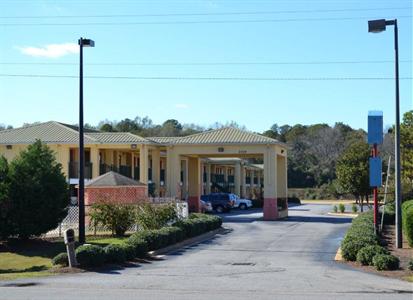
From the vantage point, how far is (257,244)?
25234 millimetres

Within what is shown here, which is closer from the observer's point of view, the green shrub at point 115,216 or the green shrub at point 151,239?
the green shrub at point 151,239

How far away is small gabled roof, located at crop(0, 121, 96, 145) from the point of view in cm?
4494

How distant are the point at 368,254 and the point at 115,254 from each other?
7.01 metres

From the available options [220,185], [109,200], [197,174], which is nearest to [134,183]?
[109,200]

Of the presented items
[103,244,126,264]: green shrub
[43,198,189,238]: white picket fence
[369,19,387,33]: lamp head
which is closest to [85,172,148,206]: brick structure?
[43,198,189,238]: white picket fence

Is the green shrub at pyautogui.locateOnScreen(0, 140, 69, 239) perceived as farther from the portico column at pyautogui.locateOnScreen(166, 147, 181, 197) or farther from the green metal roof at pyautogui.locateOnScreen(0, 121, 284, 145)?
the portico column at pyautogui.locateOnScreen(166, 147, 181, 197)

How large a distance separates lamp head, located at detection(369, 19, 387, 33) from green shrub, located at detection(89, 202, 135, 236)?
12730 millimetres

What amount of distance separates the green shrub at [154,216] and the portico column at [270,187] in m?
16.8

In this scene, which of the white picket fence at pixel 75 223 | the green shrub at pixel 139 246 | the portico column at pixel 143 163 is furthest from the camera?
the portico column at pixel 143 163

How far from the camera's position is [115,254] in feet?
61.0

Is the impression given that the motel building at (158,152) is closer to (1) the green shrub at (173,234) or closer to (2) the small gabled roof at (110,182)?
(2) the small gabled roof at (110,182)

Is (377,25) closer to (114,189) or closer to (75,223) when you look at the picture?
(114,189)

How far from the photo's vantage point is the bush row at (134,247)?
1803cm

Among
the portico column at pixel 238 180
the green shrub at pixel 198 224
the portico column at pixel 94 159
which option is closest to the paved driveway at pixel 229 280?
the green shrub at pixel 198 224
